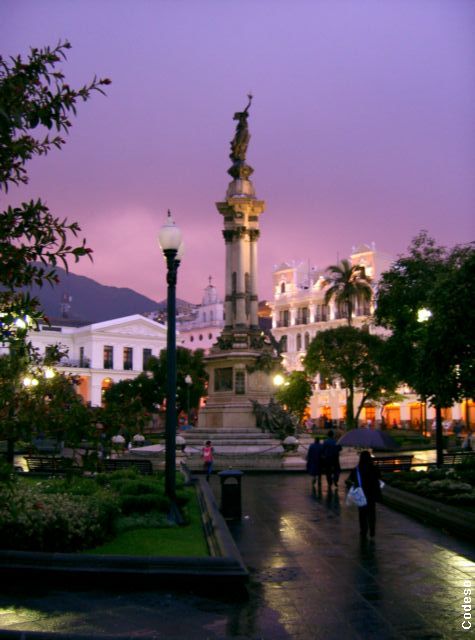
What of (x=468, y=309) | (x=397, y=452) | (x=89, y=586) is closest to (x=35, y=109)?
(x=89, y=586)

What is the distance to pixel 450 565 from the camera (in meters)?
10.9

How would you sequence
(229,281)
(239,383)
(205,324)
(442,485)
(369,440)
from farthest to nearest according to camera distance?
(205,324)
(229,281)
(239,383)
(369,440)
(442,485)

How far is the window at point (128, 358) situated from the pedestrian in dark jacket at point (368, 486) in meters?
81.9

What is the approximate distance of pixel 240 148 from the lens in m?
37.8

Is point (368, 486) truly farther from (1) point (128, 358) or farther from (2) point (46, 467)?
(1) point (128, 358)

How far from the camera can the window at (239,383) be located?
113 feet

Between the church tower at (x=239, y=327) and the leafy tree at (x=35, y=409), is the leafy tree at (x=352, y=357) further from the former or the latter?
the leafy tree at (x=35, y=409)

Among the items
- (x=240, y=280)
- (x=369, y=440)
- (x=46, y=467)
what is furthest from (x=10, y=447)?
(x=240, y=280)

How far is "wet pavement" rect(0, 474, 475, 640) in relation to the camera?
7516mm

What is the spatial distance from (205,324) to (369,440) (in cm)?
9746

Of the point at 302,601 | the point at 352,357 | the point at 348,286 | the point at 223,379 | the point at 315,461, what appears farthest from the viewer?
the point at 348,286

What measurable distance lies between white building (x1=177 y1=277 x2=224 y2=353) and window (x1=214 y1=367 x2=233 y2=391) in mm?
77887

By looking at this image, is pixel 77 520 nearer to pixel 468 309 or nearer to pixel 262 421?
pixel 468 309

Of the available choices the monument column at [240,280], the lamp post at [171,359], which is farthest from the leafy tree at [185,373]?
the lamp post at [171,359]
